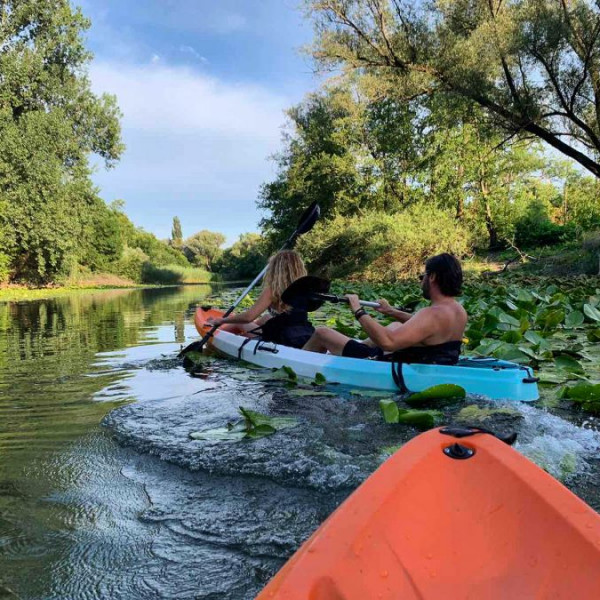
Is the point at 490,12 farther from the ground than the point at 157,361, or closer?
farther from the ground

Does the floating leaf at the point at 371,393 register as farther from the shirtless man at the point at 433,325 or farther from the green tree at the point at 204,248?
the green tree at the point at 204,248

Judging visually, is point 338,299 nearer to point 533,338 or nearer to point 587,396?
point 533,338

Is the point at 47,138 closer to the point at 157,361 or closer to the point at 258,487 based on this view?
the point at 157,361

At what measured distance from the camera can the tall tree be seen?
35.4 feet

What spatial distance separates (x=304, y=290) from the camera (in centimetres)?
538

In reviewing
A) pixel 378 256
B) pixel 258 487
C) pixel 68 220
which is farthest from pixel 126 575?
pixel 68 220

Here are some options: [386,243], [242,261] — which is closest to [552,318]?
[386,243]

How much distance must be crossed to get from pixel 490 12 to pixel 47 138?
64.3 feet

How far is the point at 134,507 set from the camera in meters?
2.44

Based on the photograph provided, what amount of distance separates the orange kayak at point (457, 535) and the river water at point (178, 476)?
613mm

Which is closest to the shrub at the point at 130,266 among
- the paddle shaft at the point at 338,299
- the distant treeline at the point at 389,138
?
the distant treeline at the point at 389,138

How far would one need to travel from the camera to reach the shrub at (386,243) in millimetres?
18844

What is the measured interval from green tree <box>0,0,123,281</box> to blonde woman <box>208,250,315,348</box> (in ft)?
69.2

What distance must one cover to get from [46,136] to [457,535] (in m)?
26.3
